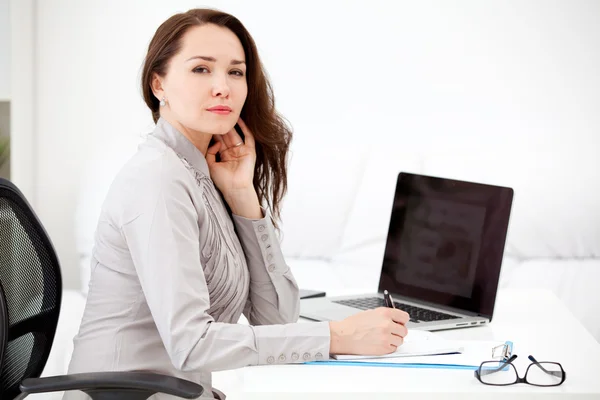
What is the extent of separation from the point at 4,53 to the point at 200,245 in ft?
7.74

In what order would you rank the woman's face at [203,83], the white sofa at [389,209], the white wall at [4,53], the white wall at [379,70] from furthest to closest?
the white wall at [379,70] → the white wall at [4,53] → the white sofa at [389,209] → the woman's face at [203,83]

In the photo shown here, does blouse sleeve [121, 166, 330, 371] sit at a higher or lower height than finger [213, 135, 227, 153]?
lower

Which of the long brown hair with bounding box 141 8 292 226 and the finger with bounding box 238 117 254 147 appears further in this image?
the finger with bounding box 238 117 254 147

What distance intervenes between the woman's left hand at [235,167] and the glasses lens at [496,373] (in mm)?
628

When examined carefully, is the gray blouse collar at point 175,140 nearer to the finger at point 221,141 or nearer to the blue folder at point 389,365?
the finger at point 221,141

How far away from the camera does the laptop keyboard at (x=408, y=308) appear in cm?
175

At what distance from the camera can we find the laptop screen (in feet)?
5.86

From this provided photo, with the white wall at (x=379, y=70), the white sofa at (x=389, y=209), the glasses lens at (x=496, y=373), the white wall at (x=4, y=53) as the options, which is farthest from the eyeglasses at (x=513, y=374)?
the white wall at (x=4, y=53)

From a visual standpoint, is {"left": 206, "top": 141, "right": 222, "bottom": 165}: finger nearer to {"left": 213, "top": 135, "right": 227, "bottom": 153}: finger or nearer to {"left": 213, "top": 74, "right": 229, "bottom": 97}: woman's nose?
{"left": 213, "top": 135, "right": 227, "bottom": 153}: finger

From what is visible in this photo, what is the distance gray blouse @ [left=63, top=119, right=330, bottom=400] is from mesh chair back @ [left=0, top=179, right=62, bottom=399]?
0.10 m

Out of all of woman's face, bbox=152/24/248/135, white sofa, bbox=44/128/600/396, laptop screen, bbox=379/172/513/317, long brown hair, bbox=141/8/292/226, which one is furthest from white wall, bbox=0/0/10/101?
laptop screen, bbox=379/172/513/317

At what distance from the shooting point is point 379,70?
3576mm

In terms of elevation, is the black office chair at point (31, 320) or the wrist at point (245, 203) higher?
the wrist at point (245, 203)

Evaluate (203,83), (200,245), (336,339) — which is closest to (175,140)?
(203,83)
